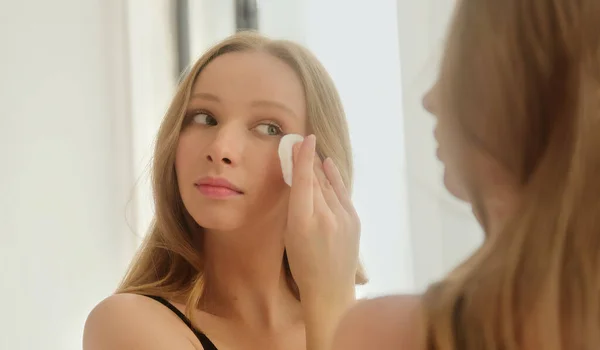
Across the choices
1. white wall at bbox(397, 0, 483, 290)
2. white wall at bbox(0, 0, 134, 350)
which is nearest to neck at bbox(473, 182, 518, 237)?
white wall at bbox(397, 0, 483, 290)

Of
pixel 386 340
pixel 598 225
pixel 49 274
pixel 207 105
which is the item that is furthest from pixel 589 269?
pixel 49 274

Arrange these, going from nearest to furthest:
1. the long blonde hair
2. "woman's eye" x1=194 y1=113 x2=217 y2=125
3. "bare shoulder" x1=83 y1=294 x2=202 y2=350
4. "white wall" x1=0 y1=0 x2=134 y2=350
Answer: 1. the long blonde hair
2. "bare shoulder" x1=83 y1=294 x2=202 y2=350
3. "woman's eye" x1=194 y1=113 x2=217 y2=125
4. "white wall" x1=0 y1=0 x2=134 y2=350

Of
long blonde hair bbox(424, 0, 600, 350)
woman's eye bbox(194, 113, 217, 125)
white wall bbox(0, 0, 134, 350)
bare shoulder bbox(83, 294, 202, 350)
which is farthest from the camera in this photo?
white wall bbox(0, 0, 134, 350)

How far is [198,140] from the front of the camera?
31.4 inches

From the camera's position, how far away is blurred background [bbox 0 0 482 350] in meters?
0.80

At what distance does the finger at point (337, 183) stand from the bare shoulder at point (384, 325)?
1.24 feet

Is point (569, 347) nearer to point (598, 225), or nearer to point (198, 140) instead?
point (598, 225)

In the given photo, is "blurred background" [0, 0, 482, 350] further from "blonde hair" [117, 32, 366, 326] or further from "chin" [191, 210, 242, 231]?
"chin" [191, 210, 242, 231]

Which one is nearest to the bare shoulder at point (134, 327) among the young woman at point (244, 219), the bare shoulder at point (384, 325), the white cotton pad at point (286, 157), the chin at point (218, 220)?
the young woman at point (244, 219)

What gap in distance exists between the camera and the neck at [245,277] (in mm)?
835

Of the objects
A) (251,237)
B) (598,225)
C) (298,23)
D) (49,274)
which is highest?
(298,23)

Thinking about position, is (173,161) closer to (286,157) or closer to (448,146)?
(286,157)

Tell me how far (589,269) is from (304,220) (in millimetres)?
424

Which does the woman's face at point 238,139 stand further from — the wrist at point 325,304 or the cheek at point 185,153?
the wrist at point 325,304
